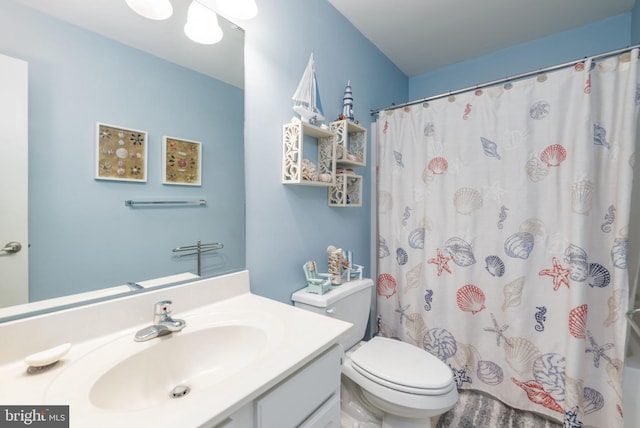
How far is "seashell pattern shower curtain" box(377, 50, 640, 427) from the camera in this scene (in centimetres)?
127

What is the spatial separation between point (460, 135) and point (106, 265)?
5.82ft

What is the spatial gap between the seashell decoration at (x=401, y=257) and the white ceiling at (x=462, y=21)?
1439 millimetres

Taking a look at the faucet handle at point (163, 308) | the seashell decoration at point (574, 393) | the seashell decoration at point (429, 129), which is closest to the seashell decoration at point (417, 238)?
the seashell decoration at point (429, 129)

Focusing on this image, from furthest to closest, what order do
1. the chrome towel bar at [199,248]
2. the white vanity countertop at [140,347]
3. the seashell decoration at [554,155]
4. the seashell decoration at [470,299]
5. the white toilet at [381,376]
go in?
the seashell decoration at [470,299]
the seashell decoration at [554,155]
the white toilet at [381,376]
the chrome towel bar at [199,248]
the white vanity countertop at [140,347]

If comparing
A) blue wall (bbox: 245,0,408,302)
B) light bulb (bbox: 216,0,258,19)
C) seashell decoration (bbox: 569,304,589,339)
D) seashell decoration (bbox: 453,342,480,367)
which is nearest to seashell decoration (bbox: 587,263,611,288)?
seashell decoration (bbox: 569,304,589,339)

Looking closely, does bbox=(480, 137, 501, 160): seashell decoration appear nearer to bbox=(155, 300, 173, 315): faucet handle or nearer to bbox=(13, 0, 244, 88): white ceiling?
bbox=(13, 0, 244, 88): white ceiling

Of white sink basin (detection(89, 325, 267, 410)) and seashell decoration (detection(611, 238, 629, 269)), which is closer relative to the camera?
white sink basin (detection(89, 325, 267, 410))

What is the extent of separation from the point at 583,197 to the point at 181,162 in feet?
5.67

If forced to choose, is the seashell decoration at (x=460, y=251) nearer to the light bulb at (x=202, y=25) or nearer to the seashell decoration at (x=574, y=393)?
the seashell decoration at (x=574, y=393)

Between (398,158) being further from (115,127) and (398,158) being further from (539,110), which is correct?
(115,127)

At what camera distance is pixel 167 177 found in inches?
37.3

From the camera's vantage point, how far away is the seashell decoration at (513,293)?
1.48 meters

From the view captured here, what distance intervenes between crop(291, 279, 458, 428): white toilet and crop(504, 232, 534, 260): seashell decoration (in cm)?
71

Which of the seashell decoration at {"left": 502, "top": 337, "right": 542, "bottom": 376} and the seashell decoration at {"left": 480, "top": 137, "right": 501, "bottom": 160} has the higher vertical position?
the seashell decoration at {"left": 480, "top": 137, "right": 501, "bottom": 160}
